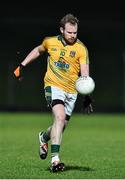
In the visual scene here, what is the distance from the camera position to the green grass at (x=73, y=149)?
449 inches

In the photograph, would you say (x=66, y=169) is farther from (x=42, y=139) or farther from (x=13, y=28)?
(x=13, y=28)

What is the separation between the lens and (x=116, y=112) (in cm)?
3209

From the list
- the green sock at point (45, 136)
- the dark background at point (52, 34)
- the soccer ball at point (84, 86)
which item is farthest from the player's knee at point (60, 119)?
the dark background at point (52, 34)

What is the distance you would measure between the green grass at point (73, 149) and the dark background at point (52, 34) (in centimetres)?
391

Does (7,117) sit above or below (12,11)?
below

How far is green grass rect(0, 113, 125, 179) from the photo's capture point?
37.4 feet

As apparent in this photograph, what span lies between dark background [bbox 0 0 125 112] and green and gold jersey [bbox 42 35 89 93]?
1985 cm

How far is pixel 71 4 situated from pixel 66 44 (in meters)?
23.8

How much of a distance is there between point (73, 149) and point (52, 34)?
60.3ft

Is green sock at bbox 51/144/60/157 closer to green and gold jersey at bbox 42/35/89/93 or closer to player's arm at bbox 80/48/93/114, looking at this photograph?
player's arm at bbox 80/48/93/114

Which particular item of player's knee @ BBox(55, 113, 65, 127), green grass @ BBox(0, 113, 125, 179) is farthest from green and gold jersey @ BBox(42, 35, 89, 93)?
green grass @ BBox(0, 113, 125, 179)

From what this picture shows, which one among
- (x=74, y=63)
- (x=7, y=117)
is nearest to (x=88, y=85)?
(x=74, y=63)

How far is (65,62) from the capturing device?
11.8 metres

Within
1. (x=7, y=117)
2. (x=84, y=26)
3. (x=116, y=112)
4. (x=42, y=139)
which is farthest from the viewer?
(x=84, y=26)
